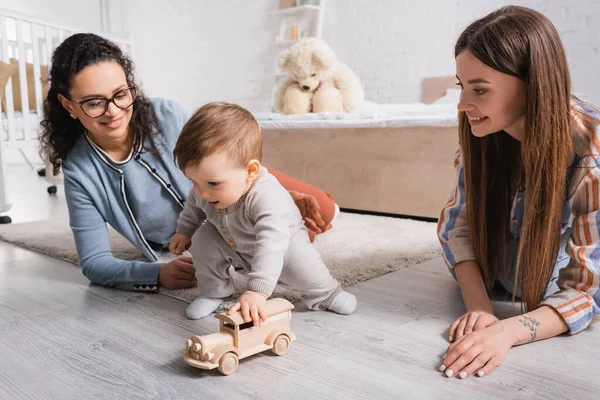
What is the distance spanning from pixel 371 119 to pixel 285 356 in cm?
138

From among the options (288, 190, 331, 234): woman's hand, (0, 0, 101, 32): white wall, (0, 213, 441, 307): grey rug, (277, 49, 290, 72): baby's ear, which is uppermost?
(0, 0, 101, 32): white wall

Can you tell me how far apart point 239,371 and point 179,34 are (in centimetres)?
476

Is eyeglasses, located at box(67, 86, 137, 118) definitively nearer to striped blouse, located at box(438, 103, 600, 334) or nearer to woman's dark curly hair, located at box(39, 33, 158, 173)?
woman's dark curly hair, located at box(39, 33, 158, 173)

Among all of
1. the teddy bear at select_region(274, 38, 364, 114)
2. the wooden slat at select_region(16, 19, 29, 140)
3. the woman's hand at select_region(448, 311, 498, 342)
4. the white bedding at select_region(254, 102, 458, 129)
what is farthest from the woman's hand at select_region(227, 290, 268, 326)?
the wooden slat at select_region(16, 19, 29, 140)

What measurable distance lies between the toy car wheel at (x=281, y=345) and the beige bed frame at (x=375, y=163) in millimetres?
1220

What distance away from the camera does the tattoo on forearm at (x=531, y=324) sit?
895mm

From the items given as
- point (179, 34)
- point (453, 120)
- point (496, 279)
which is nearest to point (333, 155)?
point (453, 120)

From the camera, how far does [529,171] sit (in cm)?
90

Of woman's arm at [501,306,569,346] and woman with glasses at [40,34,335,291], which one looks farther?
woman with glasses at [40,34,335,291]

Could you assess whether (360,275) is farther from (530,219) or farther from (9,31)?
(9,31)

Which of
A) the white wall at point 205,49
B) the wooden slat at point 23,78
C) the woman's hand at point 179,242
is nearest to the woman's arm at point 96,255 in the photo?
the woman's hand at point 179,242

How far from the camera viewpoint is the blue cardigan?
1.24 m

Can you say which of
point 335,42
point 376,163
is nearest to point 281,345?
point 376,163

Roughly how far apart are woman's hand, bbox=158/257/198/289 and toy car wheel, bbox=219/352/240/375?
1.44 feet
